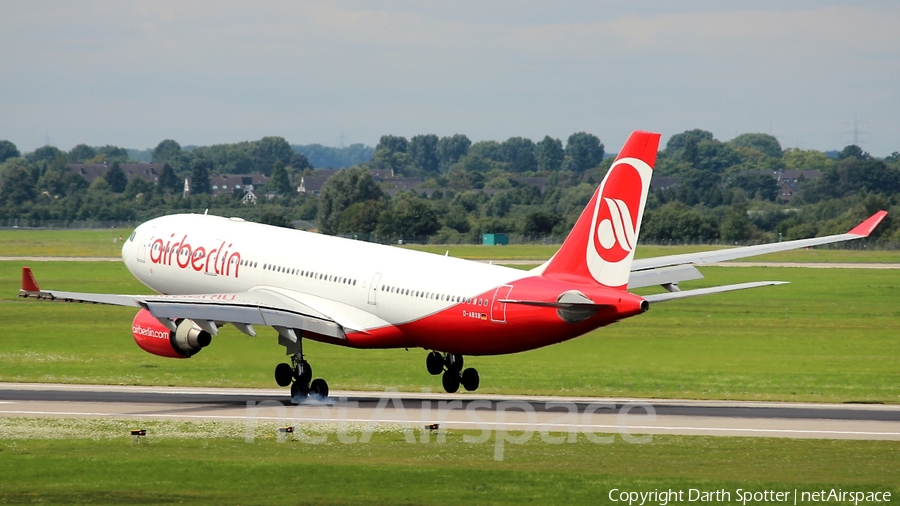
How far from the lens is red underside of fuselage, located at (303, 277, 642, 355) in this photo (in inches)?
1638

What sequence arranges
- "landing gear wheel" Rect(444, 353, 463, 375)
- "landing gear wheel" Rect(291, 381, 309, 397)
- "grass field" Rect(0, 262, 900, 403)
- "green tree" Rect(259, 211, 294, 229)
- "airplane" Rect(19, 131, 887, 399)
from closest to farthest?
"airplane" Rect(19, 131, 887, 399), "landing gear wheel" Rect(291, 381, 309, 397), "landing gear wheel" Rect(444, 353, 463, 375), "grass field" Rect(0, 262, 900, 403), "green tree" Rect(259, 211, 294, 229)

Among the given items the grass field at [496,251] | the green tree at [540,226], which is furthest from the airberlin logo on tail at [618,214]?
the green tree at [540,226]

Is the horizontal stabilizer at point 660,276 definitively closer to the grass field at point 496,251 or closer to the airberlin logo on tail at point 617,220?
the airberlin logo on tail at point 617,220

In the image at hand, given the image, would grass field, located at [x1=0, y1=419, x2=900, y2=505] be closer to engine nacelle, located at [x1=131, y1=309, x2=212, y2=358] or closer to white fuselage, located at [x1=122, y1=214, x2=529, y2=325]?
white fuselage, located at [x1=122, y1=214, x2=529, y2=325]

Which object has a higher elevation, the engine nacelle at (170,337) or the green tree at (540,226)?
the green tree at (540,226)

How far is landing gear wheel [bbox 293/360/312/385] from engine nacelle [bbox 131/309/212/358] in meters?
3.28

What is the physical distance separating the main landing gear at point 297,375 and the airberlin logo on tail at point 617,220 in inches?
448

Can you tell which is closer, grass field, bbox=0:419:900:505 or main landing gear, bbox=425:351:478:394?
grass field, bbox=0:419:900:505

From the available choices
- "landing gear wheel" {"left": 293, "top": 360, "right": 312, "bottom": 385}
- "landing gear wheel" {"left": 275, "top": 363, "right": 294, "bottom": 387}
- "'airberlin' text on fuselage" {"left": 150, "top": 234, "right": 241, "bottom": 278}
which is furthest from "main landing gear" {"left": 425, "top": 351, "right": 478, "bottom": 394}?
"'airberlin' text on fuselage" {"left": 150, "top": 234, "right": 241, "bottom": 278}

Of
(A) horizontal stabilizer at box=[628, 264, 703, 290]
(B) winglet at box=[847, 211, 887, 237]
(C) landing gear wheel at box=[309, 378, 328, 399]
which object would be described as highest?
(B) winglet at box=[847, 211, 887, 237]

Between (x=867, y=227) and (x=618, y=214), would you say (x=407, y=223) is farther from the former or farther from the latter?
(x=618, y=214)

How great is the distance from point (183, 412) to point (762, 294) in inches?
2806

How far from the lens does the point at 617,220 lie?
41969 millimetres

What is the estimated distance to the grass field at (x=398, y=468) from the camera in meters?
30.8
